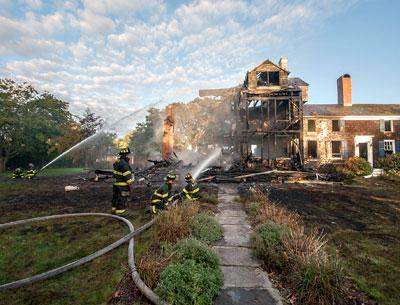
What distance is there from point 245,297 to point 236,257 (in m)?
1.31

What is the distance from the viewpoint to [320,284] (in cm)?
338

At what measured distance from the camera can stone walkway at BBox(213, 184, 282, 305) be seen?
3406 millimetres

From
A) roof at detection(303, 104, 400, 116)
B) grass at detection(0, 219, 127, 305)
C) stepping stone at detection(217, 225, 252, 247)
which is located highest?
roof at detection(303, 104, 400, 116)

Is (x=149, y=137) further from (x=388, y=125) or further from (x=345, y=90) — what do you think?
(x=388, y=125)

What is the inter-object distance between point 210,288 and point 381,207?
941 centimetres

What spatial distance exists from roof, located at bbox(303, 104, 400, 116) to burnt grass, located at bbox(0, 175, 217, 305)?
2538cm

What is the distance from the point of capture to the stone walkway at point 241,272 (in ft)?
11.2

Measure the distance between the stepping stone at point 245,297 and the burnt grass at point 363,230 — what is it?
1.51m

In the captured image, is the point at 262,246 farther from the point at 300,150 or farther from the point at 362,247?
the point at 300,150

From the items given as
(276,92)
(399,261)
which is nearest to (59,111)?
(276,92)

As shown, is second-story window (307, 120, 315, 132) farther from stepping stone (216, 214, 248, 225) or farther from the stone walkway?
the stone walkway

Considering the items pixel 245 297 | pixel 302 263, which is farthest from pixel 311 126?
pixel 245 297

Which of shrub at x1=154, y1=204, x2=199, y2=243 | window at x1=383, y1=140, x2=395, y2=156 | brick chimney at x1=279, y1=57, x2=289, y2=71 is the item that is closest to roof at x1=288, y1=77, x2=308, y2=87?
brick chimney at x1=279, y1=57, x2=289, y2=71

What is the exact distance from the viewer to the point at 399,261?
473 centimetres
